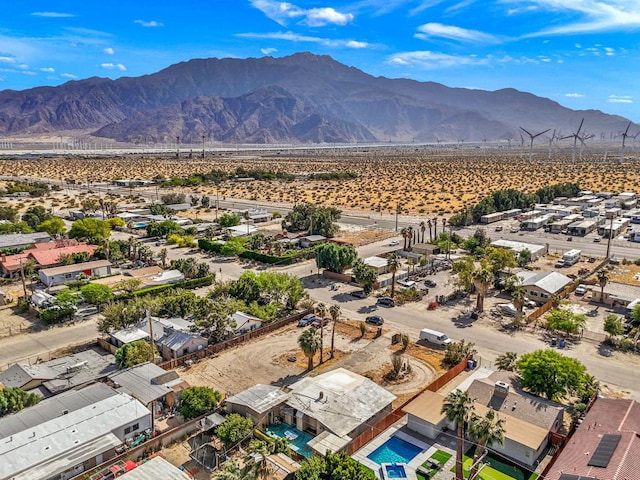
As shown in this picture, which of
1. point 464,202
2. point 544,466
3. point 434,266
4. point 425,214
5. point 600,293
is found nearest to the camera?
point 544,466

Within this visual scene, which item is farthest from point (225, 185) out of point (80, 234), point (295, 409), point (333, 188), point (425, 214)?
point (295, 409)

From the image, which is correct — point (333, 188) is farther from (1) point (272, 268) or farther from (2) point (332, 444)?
(2) point (332, 444)

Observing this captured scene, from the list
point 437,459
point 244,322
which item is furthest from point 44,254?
point 437,459

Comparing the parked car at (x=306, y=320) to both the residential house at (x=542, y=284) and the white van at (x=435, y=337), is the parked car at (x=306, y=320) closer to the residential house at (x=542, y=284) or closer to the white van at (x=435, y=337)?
the white van at (x=435, y=337)

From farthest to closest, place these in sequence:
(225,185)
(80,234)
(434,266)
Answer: (225,185) < (80,234) < (434,266)

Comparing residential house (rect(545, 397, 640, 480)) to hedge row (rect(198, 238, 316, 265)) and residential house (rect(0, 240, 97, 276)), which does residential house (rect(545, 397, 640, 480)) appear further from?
residential house (rect(0, 240, 97, 276))

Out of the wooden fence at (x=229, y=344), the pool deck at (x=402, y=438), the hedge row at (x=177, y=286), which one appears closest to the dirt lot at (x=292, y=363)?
the wooden fence at (x=229, y=344)

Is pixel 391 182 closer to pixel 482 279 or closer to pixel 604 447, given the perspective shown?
pixel 482 279
